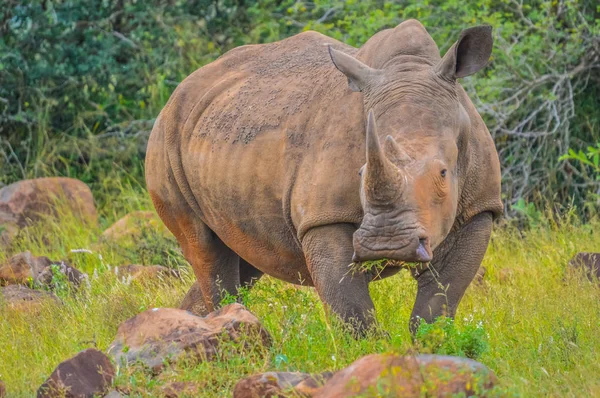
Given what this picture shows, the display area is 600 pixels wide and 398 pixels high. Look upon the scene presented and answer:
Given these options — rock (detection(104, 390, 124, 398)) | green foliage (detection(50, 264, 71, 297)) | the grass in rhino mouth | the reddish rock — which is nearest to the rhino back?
the grass in rhino mouth

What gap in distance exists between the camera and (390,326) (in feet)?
21.3

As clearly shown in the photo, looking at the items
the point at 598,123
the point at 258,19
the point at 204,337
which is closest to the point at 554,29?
the point at 598,123

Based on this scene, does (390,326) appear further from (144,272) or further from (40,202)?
(40,202)

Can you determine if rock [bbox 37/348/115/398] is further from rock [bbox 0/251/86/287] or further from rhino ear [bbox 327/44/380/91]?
rock [bbox 0/251/86/287]

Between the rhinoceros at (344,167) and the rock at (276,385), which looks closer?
the rock at (276,385)

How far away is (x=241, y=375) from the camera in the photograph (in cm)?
532

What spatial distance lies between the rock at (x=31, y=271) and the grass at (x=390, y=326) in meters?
0.17

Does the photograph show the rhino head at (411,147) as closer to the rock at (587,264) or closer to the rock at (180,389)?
the rock at (180,389)

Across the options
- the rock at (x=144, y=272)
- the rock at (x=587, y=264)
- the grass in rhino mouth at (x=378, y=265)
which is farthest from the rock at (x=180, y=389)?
the rock at (x=144, y=272)

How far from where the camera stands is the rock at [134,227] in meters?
10.7

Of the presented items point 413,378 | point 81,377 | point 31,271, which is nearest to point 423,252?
point 413,378

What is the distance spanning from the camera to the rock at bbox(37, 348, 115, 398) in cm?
507

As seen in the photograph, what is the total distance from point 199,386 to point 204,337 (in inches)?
14.7

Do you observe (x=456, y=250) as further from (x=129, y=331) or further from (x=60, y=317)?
(x=60, y=317)
